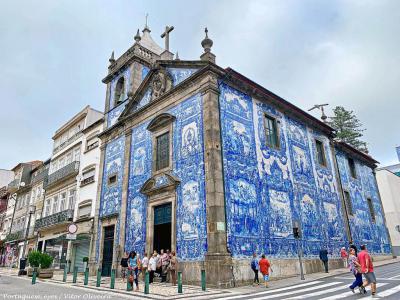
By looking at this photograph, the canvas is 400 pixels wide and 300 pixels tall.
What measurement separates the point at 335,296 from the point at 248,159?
248 inches

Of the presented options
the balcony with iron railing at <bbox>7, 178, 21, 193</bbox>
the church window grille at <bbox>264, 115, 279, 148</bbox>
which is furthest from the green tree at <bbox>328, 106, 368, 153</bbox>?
the balcony with iron railing at <bbox>7, 178, 21, 193</bbox>

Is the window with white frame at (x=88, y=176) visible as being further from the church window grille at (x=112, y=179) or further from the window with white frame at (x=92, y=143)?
the church window grille at (x=112, y=179)

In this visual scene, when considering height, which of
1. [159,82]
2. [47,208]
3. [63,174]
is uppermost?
[159,82]

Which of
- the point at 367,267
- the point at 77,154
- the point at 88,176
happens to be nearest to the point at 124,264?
the point at 367,267

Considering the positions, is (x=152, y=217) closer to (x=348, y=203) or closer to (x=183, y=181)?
(x=183, y=181)

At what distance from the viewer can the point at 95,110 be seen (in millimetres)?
23906

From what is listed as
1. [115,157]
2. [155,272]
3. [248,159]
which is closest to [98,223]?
[115,157]

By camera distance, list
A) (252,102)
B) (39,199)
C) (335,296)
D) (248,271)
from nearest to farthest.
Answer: (335,296) < (248,271) < (252,102) < (39,199)

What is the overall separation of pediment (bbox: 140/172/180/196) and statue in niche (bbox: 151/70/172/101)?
13.6ft

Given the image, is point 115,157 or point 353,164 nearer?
point 115,157

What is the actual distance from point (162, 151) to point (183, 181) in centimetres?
245

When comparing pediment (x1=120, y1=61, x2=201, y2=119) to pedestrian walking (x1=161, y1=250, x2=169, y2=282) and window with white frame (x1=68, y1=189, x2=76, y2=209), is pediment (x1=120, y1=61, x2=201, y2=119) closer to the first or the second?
pedestrian walking (x1=161, y1=250, x2=169, y2=282)

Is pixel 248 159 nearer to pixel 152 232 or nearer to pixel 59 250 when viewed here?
pixel 152 232

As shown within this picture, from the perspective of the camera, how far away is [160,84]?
1541cm
